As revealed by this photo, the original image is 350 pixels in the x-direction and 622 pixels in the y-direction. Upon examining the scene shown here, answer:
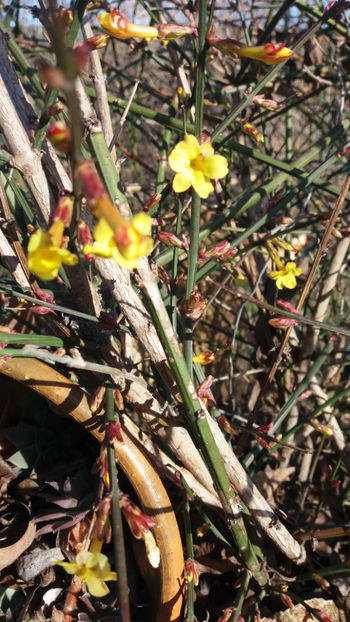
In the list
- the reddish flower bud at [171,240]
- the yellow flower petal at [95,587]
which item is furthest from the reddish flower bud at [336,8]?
the yellow flower petal at [95,587]

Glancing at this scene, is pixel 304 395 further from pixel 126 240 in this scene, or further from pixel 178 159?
pixel 126 240

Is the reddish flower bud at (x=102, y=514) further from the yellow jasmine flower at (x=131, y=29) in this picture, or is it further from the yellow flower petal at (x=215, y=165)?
the yellow jasmine flower at (x=131, y=29)

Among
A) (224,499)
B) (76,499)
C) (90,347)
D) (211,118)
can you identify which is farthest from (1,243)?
(211,118)

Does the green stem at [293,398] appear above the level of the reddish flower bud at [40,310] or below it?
below

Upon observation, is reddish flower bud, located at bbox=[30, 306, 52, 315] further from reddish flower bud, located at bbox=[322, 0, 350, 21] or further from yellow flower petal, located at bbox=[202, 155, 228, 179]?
reddish flower bud, located at bbox=[322, 0, 350, 21]

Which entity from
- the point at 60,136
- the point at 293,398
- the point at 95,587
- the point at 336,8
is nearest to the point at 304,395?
the point at 293,398

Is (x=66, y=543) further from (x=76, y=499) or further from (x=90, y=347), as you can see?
(x=90, y=347)

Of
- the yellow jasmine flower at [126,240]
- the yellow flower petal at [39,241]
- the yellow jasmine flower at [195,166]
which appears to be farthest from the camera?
the yellow jasmine flower at [195,166]
